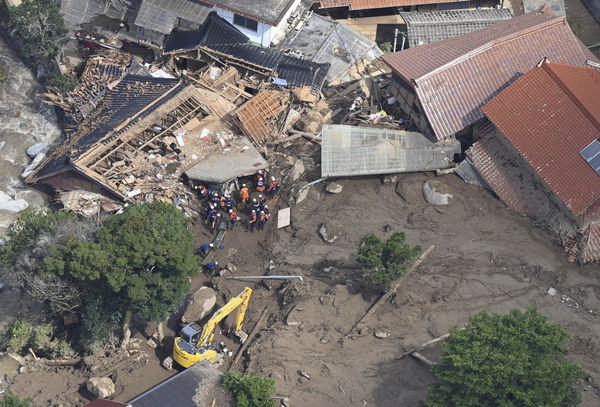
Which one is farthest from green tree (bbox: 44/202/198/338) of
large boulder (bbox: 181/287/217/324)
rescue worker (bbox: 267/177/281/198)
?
rescue worker (bbox: 267/177/281/198)

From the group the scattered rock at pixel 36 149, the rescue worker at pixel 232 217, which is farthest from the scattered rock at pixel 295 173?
the scattered rock at pixel 36 149

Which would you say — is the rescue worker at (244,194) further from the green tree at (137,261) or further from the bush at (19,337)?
the bush at (19,337)

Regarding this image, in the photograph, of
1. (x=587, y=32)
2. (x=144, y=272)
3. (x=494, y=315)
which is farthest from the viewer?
(x=587, y=32)

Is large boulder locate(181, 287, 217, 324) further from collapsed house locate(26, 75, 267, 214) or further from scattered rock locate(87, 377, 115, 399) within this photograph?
collapsed house locate(26, 75, 267, 214)

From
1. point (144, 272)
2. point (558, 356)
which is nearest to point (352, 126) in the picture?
point (144, 272)

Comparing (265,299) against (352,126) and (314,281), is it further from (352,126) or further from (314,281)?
(352,126)

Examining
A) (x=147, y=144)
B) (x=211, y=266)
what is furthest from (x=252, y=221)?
(x=147, y=144)
